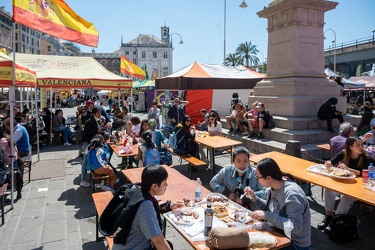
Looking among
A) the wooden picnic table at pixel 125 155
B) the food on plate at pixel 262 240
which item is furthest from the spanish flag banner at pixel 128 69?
the food on plate at pixel 262 240

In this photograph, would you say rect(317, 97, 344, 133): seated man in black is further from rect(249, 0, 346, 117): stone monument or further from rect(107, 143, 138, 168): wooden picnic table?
rect(107, 143, 138, 168): wooden picnic table

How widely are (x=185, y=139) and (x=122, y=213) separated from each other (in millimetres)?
5156

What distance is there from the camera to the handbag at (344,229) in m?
3.95

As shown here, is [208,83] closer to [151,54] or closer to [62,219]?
[62,219]

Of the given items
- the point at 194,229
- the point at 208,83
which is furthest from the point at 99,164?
the point at 208,83

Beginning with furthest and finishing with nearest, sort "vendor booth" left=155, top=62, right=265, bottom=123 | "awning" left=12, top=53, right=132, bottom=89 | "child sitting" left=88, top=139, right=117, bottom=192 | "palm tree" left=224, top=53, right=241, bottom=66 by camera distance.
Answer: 1. "palm tree" left=224, top=53, right=241, bottom=66
2. "vendor booth" left=155, top=62, right=265, bottom=123
3. "awning" left=12, top=53, right=132, bottom=89
4. "child sitting" left=88, top=139, right=117, bottom=192

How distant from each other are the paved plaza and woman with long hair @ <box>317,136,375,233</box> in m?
0.32

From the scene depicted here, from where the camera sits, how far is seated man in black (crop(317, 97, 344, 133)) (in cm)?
902

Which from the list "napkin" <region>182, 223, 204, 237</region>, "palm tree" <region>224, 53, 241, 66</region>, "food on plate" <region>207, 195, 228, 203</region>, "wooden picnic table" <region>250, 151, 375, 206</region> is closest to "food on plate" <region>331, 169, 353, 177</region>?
"wooden picnic table" <region>250, 151, 375, 206</region>

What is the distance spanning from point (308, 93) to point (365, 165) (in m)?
5.98

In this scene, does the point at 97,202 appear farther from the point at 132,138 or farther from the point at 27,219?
the point at 132,138

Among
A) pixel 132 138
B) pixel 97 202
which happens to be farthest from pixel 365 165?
pixel 132 138

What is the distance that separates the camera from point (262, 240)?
2.47 meters

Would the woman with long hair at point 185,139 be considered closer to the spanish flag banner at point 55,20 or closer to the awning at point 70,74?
the spanish flag banner at point 55,20
